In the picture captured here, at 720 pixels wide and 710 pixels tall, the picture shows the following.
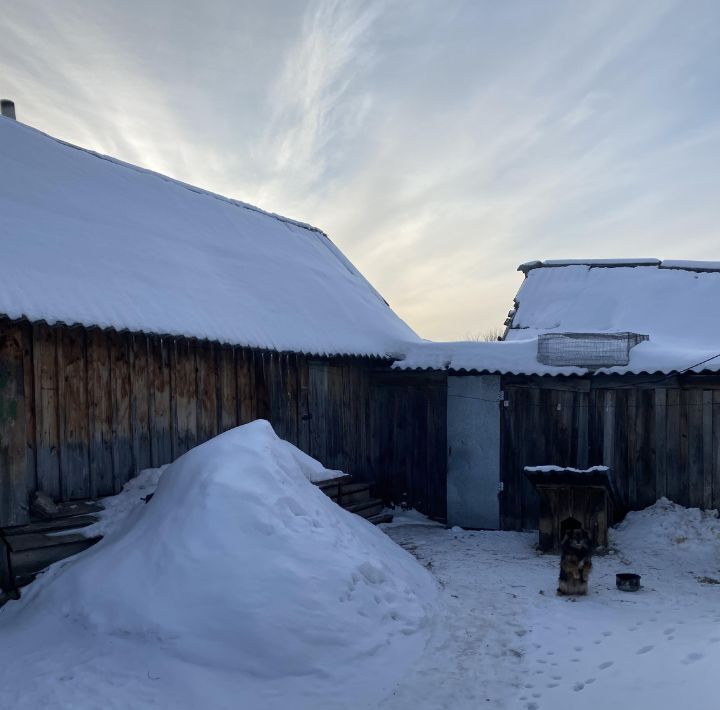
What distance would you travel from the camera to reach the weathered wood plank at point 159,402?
7.64 meters

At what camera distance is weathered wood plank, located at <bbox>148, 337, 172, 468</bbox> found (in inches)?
301

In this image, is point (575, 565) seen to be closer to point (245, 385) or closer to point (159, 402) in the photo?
point (245, 385)

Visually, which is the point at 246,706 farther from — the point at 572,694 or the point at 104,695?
the point at 572,694

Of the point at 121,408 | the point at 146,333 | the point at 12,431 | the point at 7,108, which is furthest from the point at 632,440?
the point at 7,108

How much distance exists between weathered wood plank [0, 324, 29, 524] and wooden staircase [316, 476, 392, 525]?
11.6 feet

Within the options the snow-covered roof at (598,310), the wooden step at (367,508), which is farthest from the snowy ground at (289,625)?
the snow-covered roof at (598,310)

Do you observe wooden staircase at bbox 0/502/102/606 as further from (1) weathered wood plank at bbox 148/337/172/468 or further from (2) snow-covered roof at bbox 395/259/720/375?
(2) snow-covered roof at bbox 395/259/720/375

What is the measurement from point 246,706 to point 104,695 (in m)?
0.94

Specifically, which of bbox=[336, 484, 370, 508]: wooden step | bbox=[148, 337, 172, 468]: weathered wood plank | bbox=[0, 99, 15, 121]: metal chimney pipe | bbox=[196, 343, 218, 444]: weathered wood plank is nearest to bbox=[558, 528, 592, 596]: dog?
bbox=[336, 484, 370, 508]: wooden step

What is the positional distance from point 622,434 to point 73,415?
7874 millimetres

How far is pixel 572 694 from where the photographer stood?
4.16 metres

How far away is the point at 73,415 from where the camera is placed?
6.82 meters

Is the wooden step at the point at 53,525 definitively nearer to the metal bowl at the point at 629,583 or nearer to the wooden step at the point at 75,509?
the wooden step at the point at 75,509

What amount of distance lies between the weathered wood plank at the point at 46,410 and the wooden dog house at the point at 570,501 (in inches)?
230
